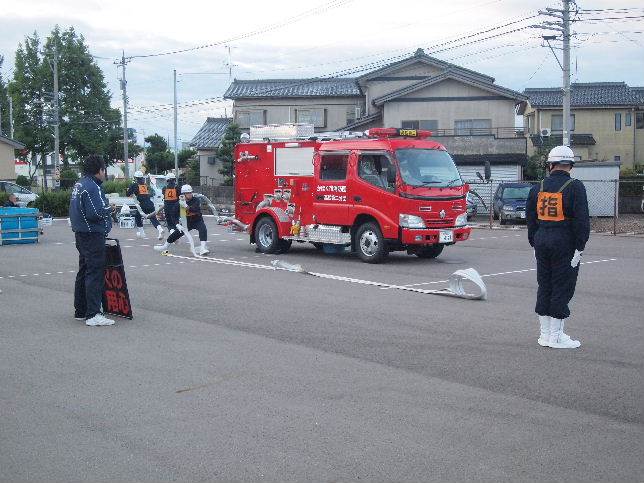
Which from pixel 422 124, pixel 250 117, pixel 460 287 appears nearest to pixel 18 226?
pixel 460 287

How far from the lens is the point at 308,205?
58.0 ft

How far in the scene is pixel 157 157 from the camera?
6600cm

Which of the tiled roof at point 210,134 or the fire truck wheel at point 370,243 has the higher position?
the tiled roof at point 210,134

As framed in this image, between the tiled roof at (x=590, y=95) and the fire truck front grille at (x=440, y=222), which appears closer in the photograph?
the fire truck front grille at (x=440, y=222)

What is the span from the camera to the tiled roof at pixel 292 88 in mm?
53625

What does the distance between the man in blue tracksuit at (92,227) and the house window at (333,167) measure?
778 cm

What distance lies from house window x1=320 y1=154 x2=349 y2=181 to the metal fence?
11896 millimetres

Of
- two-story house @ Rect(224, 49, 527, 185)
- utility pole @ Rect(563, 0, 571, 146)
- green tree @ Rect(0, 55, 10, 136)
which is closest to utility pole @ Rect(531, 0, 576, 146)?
utility pole @ Rect(563, 0, 571, 146)

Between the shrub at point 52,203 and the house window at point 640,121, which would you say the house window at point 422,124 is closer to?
the house window at point 640,121

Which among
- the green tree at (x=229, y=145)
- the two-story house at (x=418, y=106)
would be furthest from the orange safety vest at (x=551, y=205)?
the green tree at (x=229, y=145)

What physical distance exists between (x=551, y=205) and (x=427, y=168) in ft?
26.7

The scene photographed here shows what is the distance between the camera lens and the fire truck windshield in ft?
52.5

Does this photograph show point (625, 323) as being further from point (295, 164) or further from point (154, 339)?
point (295, 164)

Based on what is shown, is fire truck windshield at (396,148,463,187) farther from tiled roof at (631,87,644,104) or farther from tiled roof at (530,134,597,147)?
tiled roof at (631,87,644,104)
